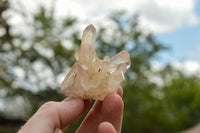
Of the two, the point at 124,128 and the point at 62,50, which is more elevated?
the point at 62,50

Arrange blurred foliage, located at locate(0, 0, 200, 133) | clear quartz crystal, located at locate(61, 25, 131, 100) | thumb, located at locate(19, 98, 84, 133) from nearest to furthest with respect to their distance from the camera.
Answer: thumb, located at locate(19, 98, 84, 133)
clear quartz crystal, located at locate(61, 25, 131, 100)
blurred foliage, located at locate(0, 0, 200, 133)

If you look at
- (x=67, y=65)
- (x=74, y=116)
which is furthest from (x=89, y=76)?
(x=67, y=65)

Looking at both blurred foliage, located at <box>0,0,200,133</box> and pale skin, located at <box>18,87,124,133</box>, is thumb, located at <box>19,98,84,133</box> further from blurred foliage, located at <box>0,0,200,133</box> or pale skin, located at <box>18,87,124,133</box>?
blurred foliage, located at <box>0,0,200,133</box>

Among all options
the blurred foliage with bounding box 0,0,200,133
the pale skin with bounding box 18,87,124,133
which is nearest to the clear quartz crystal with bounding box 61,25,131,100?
the pale skin with bounding box 18,87,124,133

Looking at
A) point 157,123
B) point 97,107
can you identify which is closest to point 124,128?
point 157,123

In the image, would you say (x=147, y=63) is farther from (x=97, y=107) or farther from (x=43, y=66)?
(x=97, y=107)

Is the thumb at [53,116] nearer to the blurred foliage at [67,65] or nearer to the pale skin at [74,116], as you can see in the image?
the pale skin at [74,116]
